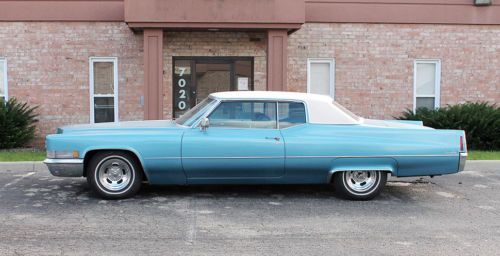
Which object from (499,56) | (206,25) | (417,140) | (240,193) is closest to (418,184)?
(417,140)

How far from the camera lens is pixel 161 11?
11938 mm

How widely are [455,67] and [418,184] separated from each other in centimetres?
652

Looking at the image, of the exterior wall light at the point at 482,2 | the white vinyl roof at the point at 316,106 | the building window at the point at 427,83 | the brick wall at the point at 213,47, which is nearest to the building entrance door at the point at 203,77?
the brick wall at the point at 213,47

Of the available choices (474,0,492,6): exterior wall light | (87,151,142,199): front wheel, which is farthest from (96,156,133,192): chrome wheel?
(474,0,492,6): exterior wall light

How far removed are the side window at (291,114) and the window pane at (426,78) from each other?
307 inches

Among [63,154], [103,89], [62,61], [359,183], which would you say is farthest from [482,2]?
[63,154]

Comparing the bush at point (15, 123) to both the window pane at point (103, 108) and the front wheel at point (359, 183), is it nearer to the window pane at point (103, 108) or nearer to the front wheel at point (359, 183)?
the window pane at point (103, 108)

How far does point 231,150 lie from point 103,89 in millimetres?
7477

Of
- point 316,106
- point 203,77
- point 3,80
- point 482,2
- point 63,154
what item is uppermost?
point 482,2

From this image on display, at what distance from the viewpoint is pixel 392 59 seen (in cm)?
1398

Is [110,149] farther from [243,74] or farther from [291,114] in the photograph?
[243,74]

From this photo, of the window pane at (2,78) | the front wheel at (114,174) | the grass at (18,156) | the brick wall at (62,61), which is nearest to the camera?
the front wheel at (114,174)

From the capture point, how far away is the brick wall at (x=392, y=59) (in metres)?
13.8

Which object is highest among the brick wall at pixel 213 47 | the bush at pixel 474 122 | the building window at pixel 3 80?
the brick wall at pixel 213 47
